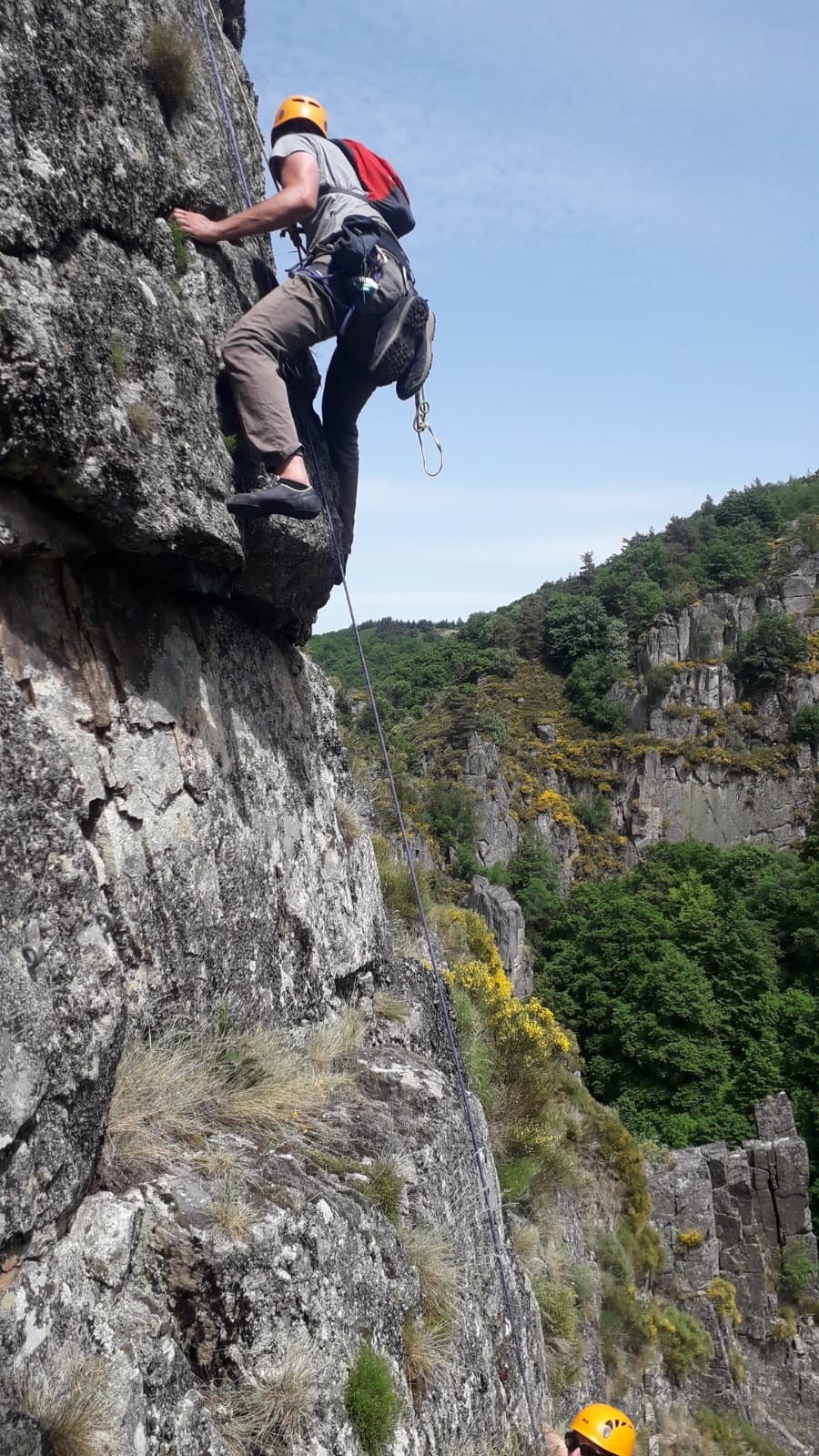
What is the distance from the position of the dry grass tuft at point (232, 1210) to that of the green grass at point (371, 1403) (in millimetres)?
692

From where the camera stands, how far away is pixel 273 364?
15.4 ft

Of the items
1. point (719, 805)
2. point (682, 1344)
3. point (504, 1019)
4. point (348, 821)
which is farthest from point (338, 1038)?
point (719, 805)

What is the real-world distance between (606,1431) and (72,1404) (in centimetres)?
311

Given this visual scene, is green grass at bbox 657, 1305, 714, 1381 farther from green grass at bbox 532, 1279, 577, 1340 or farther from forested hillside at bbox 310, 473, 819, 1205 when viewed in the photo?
forested hillside at bbox 310, 473, 819, 1205

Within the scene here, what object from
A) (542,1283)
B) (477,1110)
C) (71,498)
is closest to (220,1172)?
(71,498)

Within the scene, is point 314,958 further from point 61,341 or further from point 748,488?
point 748,488

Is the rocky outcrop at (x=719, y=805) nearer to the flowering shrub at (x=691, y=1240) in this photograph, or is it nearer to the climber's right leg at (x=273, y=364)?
the flowering shrub at (x=691, y=1240)

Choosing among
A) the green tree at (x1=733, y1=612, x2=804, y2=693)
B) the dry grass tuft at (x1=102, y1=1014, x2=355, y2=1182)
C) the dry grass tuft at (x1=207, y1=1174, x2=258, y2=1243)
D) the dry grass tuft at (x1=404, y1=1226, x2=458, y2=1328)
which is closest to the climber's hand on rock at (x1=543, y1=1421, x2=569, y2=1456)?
the dry grass tuft at (x1=404, y1=1226, x2=458, y2=1328)

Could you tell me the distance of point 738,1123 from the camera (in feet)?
99.4

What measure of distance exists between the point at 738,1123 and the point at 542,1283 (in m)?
25.6

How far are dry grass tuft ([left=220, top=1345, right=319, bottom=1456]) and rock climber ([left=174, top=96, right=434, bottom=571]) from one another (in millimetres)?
3395

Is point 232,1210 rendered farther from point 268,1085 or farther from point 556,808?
Answer: point 556,808

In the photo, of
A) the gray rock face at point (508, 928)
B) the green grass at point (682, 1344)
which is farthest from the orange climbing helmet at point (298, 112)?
the gray rock face at point (508, 928)

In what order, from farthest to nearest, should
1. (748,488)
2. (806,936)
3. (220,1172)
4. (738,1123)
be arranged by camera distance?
(748,488) < (806,936) < (738,1123) < (220,1172)
